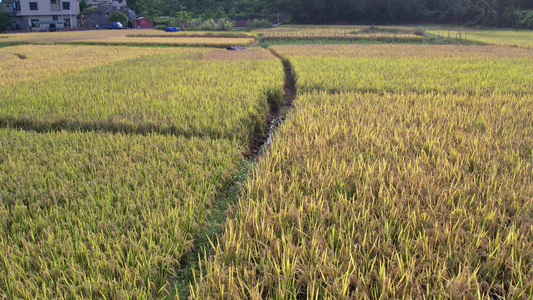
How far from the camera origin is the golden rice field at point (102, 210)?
131cm

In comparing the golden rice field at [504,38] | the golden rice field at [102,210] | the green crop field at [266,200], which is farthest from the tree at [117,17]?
the golden rice field at [102,210]

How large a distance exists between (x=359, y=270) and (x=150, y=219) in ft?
3.21

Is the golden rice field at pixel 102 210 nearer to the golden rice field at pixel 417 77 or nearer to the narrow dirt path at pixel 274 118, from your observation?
the narrow dirt path at pixel 274 118

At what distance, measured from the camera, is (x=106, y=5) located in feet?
143

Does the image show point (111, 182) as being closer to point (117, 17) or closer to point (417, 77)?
point (417, 77)

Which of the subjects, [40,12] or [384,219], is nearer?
[384,219]

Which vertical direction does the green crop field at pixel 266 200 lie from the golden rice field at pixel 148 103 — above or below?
below

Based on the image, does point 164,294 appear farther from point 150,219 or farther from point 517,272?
point 517,272

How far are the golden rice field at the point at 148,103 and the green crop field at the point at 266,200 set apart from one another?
35mm

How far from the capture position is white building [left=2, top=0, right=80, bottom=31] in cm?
3638

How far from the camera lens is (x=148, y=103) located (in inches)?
165

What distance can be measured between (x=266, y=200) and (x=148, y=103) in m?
2.89

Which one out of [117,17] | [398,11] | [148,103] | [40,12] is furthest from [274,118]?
[40,12]

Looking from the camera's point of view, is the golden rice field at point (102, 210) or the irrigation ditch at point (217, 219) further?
the irrigation ditch at point (217, 219)
